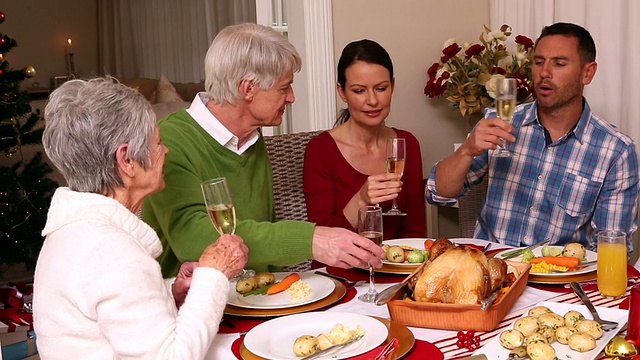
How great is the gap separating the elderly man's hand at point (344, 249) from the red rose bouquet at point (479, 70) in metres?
1.76

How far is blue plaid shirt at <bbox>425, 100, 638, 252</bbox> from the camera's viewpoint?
8.02 ft

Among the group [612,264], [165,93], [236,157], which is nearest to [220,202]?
[236,157]

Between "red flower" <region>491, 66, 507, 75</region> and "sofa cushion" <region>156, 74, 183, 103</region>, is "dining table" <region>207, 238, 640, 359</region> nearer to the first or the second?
"red flower" <region>491, 66, 507, 75</region>

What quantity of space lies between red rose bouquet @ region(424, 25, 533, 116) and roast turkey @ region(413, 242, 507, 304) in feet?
6.20

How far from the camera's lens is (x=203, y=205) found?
1868mm

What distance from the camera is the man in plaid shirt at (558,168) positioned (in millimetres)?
2451

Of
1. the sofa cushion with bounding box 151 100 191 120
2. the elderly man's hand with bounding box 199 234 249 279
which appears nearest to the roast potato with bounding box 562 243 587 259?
the elderly man's hand with bounding box 199 234 249 279

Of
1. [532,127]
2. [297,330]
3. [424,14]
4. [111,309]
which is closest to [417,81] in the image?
[424,14]

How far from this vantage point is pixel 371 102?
2.53m

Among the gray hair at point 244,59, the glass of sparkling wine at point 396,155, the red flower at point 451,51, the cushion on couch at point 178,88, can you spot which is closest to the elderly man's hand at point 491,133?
the glass of sparkling wine at point 396,155

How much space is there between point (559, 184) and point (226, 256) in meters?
1.48

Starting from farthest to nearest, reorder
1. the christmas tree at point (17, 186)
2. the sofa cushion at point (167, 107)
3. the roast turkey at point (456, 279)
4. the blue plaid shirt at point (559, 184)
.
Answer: the sofa cushion at point (167, 107) → the christmas tree at point (17, 186) → the blue plaid shirt at point (559, 184) → the roast turkey at point (456, 279)

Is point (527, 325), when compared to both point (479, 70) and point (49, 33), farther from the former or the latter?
point (49, 33)

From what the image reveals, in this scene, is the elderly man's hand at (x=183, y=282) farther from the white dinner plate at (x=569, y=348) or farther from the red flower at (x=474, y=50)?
the red flower at (x=474, y=50)
